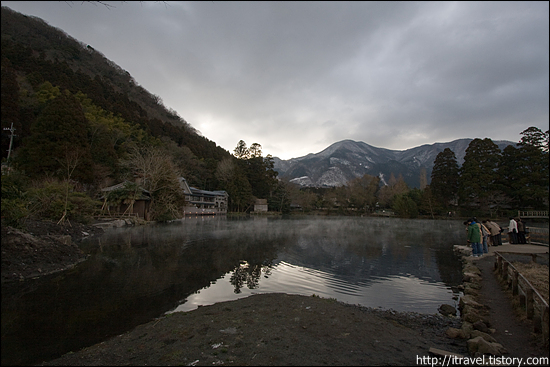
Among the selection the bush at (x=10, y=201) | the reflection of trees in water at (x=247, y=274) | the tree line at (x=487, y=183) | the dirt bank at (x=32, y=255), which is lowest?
the reflection of trees in water at (x=247, y=274)

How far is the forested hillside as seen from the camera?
21234 millimetres

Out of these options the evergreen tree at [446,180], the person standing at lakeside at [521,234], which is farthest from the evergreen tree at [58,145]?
the evergreen tree at [446,180]

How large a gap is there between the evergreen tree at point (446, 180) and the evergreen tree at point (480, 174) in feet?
10.5

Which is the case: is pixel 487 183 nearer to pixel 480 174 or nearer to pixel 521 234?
pixel 480 174

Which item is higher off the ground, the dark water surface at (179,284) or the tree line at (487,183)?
the tree line at (487,183)

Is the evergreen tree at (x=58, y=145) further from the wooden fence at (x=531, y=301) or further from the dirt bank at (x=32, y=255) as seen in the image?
the wooden fence at (x=531, y=301)

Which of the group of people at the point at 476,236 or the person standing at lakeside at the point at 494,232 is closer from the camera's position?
the group of people at the point at 476,236

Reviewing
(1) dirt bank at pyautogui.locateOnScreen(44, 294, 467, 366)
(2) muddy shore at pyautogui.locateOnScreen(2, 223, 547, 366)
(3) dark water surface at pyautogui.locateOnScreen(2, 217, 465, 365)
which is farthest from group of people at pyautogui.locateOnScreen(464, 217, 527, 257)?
(1) dirt bank at pyautogui.locateOnScreen(44, 294, 467, 366)

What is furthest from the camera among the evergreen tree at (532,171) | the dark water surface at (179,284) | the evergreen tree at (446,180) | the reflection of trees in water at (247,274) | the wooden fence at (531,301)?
the evergreen tree at (446,180)

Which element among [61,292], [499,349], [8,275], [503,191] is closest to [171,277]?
[61,292]

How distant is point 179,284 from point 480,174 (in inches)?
1917

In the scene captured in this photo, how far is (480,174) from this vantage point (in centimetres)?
4075

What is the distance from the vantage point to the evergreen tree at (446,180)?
46625 millimetres

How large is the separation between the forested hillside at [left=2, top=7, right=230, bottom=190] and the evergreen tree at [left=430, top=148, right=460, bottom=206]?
45.2 metres
